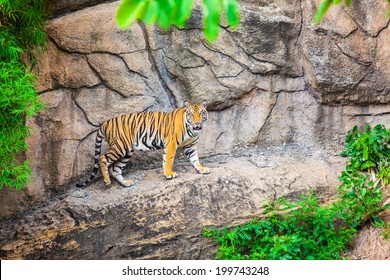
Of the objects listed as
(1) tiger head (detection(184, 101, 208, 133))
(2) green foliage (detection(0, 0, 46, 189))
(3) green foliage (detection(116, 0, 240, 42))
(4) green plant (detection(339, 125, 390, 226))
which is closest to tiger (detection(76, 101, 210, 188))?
(1) tiger head (detection(184, 101, 208, 133))

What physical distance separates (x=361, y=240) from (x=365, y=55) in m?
1.80

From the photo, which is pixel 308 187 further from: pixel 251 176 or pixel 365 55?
pixel 365 55

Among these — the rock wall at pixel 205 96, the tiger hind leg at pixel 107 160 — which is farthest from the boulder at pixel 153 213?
the tiger hind leg at pixel 107 160

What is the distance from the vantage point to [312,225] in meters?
5.01

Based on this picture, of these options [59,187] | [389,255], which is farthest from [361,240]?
[59,187]

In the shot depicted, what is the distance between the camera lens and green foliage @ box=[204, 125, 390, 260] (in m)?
4.71

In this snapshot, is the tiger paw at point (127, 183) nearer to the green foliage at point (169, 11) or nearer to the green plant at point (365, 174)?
the green plant at point (365, 174)

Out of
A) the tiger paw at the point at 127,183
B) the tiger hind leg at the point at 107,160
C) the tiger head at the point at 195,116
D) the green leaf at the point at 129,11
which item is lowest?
the tiger paw at the point at 127,183

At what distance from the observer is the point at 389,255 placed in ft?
15.6

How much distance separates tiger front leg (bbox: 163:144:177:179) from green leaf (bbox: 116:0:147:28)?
3.76 meters

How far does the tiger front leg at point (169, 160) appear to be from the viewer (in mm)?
5094

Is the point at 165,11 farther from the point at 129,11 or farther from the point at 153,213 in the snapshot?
the point at 153,213

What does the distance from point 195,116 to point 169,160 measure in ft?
1.49

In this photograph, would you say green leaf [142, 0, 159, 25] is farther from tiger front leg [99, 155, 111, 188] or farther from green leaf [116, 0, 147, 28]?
tiger front leg [99, 155, 111, 188]
